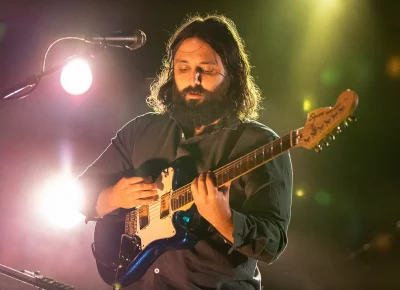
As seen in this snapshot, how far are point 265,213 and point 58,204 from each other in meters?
2.99

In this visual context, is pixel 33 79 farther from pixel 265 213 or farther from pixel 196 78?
pixel 265 213

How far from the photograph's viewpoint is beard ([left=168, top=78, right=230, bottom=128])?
2.39 meters

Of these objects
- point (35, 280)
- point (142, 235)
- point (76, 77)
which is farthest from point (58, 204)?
point (142, 235)

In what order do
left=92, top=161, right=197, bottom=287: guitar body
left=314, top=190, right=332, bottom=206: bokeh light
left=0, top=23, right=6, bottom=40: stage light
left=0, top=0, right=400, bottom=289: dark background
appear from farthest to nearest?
left=0, top=23, right=6, bottom=40: stage light < left=314, top=190, right=332, bottom=206: bokeh light < left=0, top=0, right=400, bottom=289: dark background < left=92, top=161, right=197, bottom=287: guitar body

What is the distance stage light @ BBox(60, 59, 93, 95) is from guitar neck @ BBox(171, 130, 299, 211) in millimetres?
1935

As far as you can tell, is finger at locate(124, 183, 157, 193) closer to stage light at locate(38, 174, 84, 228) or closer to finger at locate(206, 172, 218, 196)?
finger at locate(206, 172, 218, 196)

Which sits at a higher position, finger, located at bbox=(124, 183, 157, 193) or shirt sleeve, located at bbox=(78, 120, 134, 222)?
shirt sleeve, located at bbox=(78, 120, 134, 222)

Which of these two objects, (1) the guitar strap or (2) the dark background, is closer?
(1) the guitar strap

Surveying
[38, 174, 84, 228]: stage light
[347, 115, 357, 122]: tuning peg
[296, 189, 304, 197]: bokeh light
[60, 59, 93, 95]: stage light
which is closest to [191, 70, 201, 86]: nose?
[347, 115, 357, 122]: tuning peg

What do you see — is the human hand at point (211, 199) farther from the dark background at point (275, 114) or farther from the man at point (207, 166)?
the dark background at point (275, 114)

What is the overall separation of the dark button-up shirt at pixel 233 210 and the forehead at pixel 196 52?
0.37m

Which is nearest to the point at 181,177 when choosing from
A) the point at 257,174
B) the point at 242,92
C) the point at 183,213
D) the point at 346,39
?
the point at 183,213

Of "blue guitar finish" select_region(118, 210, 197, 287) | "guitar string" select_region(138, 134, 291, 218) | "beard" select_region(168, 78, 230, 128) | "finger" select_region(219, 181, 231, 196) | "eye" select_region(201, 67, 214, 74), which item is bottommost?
"blue guitar finish" select_region(118, 210, 197, 287)

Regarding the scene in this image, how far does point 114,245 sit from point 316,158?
2323mm
